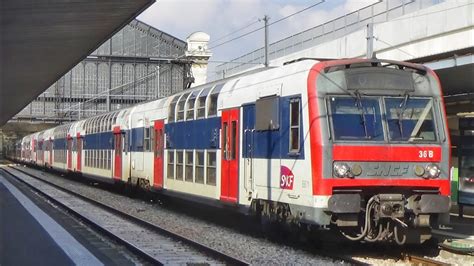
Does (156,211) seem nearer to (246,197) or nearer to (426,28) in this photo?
(246,197)

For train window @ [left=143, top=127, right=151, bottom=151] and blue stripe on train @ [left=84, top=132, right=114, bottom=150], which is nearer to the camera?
train window @ [left=143, top=127, right=151, bottom=151]

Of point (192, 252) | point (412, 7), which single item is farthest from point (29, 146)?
point (192, 252)

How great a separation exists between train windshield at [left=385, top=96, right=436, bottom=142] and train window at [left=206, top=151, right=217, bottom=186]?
473 cm

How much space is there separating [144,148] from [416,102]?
11.4m

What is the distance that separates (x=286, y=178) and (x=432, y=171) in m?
2.35

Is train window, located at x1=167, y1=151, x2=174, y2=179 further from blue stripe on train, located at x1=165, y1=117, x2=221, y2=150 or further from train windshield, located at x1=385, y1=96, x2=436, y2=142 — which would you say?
train windshield, located at x1=385, y1=96, x2=436, y2=142

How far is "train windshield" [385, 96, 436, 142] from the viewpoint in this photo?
1034cm

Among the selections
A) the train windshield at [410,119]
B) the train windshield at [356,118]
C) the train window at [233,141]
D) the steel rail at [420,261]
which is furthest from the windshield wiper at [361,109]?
the train window at [233,141]

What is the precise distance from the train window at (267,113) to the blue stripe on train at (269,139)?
0.10 meters

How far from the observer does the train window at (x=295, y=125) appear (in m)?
10.6

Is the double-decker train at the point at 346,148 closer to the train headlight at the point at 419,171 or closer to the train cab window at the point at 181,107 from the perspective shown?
the train headlight at the point at 419,171

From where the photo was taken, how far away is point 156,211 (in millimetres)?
18578

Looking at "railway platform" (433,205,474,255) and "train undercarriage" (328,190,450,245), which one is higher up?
"train undercarriage" (328,190,450,245)

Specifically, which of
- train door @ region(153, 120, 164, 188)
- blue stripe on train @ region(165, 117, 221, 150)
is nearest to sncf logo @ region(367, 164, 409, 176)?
blue stripe on train @ region(165, 117, 221, 150)
